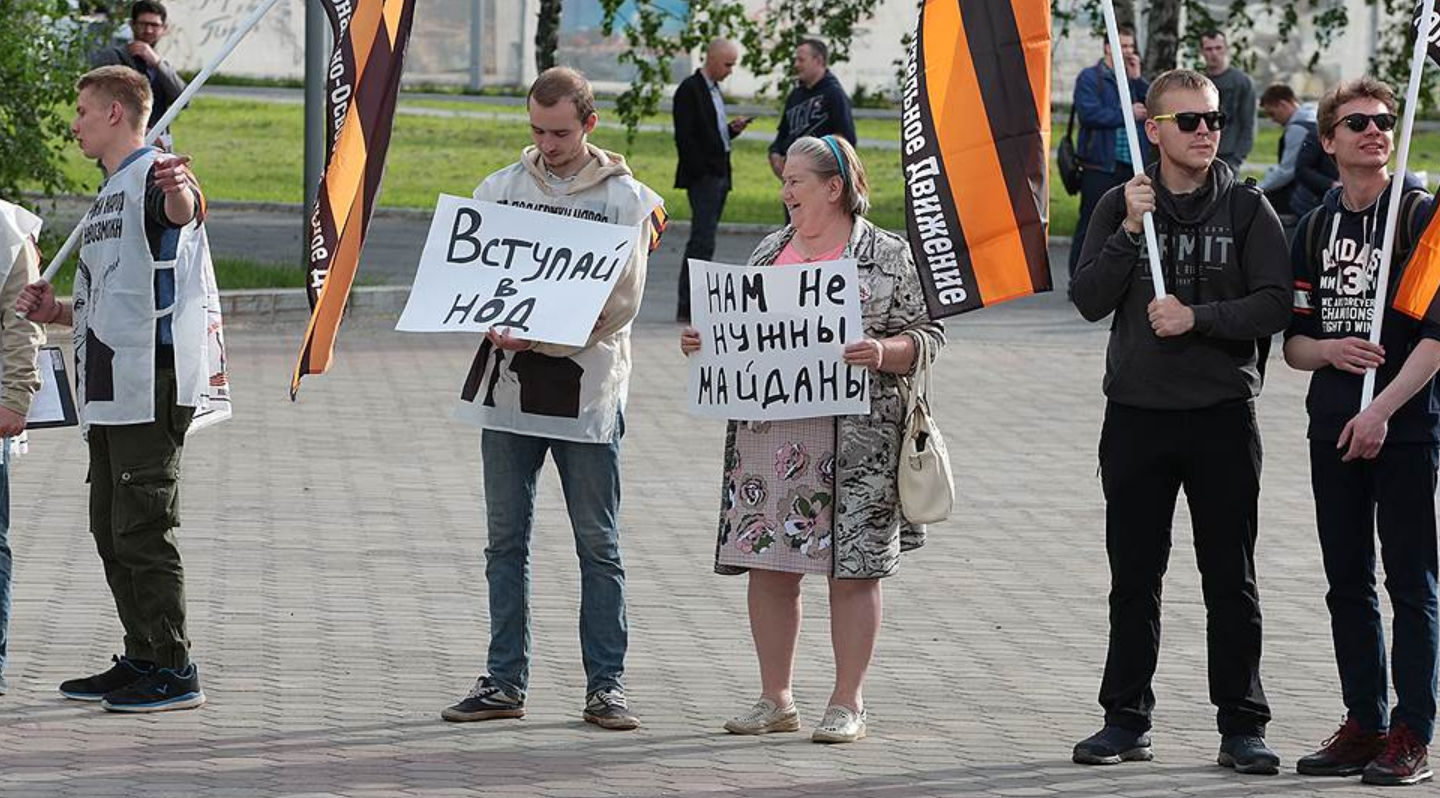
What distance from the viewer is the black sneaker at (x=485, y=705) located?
717 centimetres

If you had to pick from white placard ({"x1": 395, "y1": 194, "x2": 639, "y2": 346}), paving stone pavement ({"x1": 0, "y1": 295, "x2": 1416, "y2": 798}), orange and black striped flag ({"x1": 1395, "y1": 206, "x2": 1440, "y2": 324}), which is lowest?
paving stone pavement ({"x1": 0, "y1": 295, "x2": 1416, "y2": 798})

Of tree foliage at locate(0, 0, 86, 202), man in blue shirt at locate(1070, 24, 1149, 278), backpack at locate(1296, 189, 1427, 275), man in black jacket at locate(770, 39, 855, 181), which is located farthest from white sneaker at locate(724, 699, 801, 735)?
man in blue shirt at locate(1070, 24, 1149, 278)

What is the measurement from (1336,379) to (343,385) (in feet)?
27.9

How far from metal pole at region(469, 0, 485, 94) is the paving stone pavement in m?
35.0

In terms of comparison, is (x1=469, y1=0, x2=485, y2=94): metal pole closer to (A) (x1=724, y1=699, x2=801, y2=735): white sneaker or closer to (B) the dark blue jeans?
(A) (x1=724, y1=699, x2=801, y2=735): white sneaker

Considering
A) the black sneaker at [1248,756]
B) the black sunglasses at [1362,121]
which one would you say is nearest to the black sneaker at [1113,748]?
the black sneaker at [1248,756]

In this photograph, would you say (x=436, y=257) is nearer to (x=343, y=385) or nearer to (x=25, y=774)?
(x=25, y=774)

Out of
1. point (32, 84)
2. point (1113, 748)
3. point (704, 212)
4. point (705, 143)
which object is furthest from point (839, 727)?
point (32, 84)

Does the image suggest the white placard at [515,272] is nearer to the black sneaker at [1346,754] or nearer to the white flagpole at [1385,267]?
the white flagpole at [1385,267]

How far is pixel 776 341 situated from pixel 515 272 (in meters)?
0.79

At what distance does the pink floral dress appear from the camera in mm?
6996

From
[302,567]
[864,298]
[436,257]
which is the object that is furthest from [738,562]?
[302,567]

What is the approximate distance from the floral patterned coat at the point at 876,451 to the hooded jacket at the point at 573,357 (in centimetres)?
67

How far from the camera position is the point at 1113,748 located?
6770 mm
